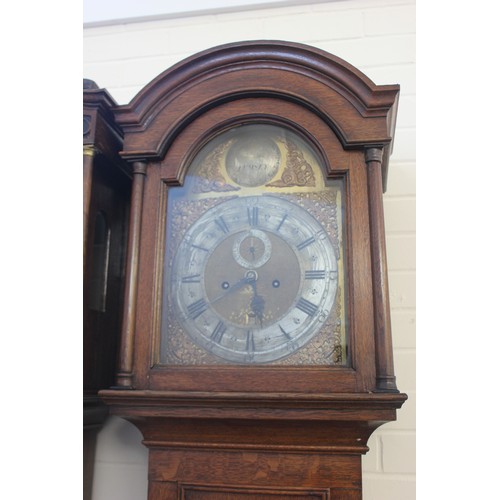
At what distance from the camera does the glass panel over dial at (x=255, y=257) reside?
0.77 metres

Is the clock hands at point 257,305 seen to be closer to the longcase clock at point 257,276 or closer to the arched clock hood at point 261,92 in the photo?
the longcase clock at point 257,276

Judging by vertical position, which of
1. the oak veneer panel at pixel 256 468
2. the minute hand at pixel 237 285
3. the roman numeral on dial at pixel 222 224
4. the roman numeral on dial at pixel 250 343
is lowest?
the oak veneer panel at pixel 256 468

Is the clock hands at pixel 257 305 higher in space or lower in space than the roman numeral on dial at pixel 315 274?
lower

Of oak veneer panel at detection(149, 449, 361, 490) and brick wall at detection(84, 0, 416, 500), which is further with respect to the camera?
brick wall at detection(84, 0, 416, 500)

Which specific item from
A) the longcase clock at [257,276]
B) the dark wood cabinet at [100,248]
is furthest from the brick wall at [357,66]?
the longcase clock at [257,276]

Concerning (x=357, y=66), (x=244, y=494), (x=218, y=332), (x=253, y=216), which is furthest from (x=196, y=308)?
(x=357, y=66)

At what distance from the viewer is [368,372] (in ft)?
2.39

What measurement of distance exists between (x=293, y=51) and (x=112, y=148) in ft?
1.11

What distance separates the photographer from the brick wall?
98 centimetres

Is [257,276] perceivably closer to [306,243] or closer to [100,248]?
[306,243]

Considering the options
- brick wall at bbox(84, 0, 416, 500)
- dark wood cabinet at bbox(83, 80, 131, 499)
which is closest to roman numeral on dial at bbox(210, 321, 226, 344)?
dark wood cabinet at bbox(83, 80, 131, 499)

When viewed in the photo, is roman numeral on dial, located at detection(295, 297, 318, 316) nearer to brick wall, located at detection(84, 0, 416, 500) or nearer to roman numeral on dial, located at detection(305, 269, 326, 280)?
roman numeral on dial, located at detection(305, 269, 326, 280)

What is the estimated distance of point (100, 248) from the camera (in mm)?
1022

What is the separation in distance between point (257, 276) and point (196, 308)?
3.9 inches
